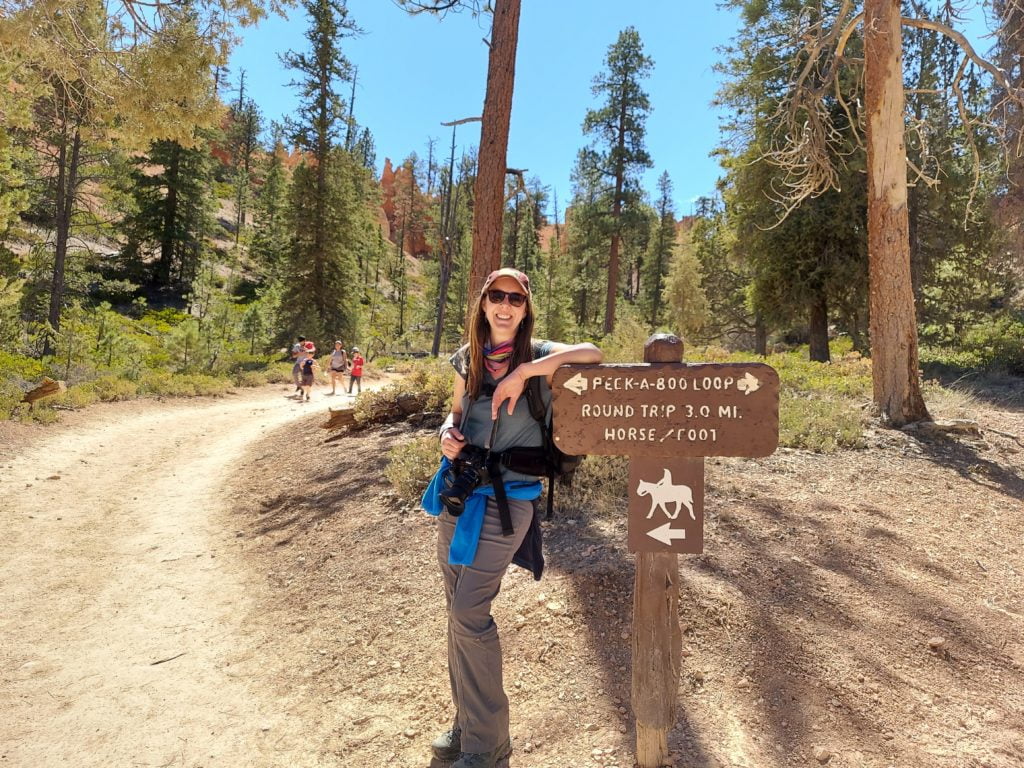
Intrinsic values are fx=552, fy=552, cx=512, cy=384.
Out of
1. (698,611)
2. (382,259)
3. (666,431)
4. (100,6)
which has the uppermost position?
(382,259)

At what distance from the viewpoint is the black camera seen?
217 cm

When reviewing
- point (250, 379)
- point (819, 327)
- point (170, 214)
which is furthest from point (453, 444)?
point (170, 214)

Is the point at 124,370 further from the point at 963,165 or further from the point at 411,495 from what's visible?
the point at 963,165

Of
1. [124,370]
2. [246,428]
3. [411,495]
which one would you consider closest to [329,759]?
[411,495]

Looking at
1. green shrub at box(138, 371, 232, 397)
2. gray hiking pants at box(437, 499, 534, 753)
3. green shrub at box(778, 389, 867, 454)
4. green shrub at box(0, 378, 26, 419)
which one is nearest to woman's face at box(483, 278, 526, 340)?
gray hiking pants at box(437, 499, 534, 753)

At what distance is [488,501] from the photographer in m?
2.27

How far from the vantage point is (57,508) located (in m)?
5.85

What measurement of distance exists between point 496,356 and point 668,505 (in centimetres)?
91

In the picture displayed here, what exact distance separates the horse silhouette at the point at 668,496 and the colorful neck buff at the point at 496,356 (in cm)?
75

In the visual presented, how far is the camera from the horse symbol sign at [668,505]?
208 centimetres

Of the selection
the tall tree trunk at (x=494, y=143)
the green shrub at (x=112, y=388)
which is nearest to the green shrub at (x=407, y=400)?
the tall tree trunk at (x=494, y=143)

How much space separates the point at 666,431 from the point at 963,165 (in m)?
17.5

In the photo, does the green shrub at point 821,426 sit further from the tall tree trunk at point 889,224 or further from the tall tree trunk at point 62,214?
the tall tree trunk at point 62,214

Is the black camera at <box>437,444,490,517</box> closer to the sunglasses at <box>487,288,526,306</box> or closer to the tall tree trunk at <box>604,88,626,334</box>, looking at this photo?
the sunglasses at <box>487,288,526,306</box>
